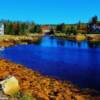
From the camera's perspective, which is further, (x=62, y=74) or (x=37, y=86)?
(x=62, y=74)

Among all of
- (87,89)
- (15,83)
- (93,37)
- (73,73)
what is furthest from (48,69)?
(93,37)

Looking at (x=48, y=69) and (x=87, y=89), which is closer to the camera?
(x=87, y=89)

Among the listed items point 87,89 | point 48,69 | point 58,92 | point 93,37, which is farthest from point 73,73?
point 93,37

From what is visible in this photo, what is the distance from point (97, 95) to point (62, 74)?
501 inches

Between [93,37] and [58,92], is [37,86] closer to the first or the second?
[58,92]

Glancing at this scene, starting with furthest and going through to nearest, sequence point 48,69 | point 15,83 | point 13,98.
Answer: point 48,69 < point 15,83 < point 13,98

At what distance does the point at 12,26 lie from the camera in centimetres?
18775

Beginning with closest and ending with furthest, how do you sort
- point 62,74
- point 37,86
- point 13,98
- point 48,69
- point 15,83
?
point 13,98, point 15,83, point 37,86, point 62,74, point 48,69

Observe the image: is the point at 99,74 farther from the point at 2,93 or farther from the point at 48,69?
the point at 2,93

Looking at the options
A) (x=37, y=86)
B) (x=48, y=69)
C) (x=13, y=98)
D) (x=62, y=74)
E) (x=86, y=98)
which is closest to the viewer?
(x=13, y=98)

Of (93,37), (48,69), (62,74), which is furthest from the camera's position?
(93,37)

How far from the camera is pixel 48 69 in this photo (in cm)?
4709

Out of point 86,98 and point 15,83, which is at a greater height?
point 15,83

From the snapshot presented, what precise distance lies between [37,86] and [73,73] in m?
12.3
